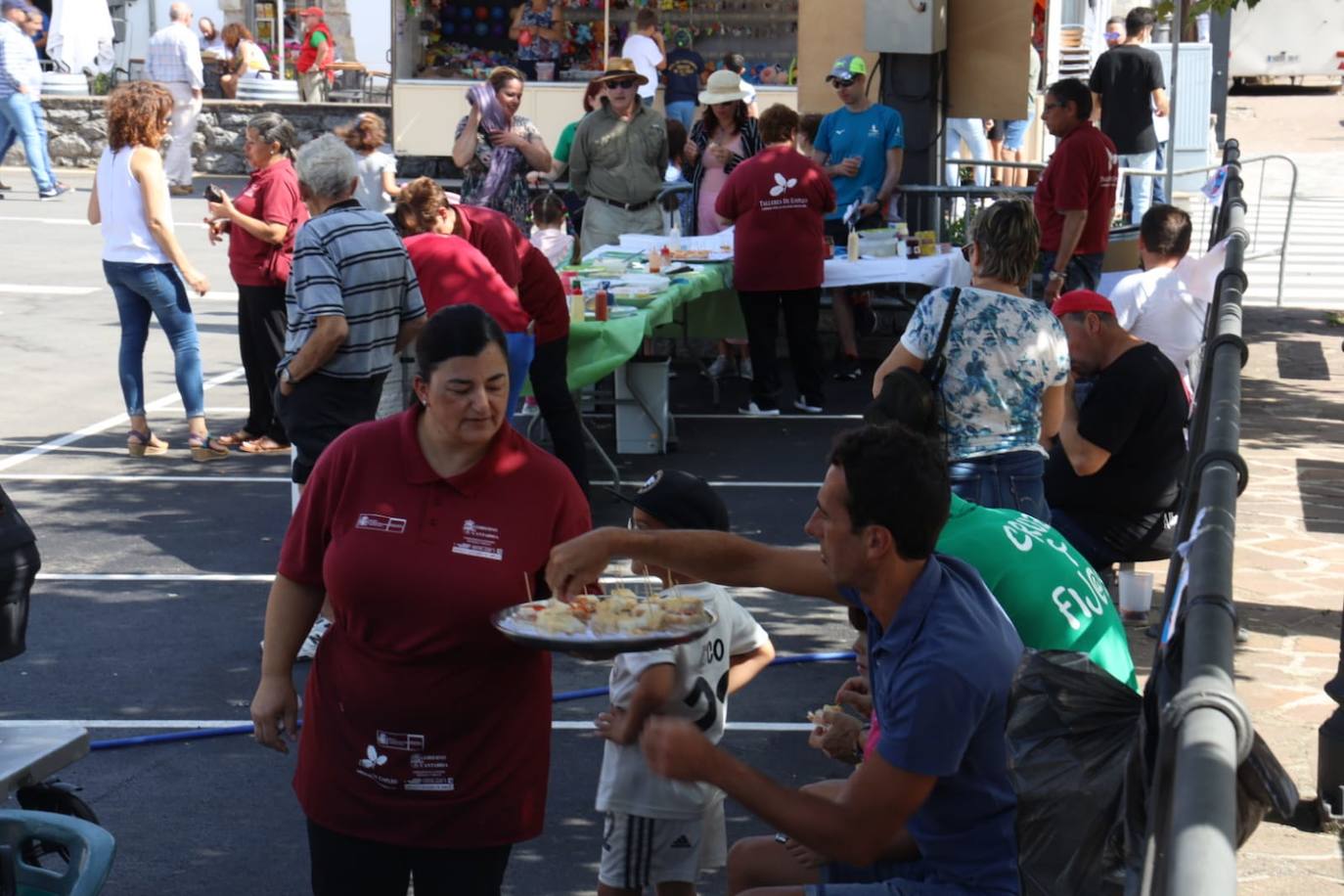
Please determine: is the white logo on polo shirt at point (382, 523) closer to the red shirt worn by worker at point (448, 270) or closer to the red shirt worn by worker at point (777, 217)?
the red shirt worn by worker at point (448, 270)

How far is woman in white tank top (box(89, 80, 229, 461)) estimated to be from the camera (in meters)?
9.77

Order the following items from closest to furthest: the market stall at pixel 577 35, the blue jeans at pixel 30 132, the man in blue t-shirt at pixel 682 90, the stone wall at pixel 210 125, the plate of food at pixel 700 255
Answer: the plate of food at pixel 700 255, the man in blue t-shirt at pixel 682 90, the market stall at pixel 577 35, the blue jeans at pixel 30 132, the stone wall at pixel 210 125

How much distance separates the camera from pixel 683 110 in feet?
69.5

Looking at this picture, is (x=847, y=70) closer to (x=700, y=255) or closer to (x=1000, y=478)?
(x=700, y=255)

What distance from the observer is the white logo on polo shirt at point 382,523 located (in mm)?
3669

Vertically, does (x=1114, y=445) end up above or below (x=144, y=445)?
above

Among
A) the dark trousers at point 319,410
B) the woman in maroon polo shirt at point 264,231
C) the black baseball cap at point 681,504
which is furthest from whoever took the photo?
the woman in maroon polo shirt at point 264,231

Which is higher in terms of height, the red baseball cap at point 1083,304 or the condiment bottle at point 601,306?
the red baseball cap at point 1083,304

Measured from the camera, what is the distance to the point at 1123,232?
1453 cm

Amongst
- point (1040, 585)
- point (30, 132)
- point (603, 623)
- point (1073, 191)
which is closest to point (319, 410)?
point (603, 623)

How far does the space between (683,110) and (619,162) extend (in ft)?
27.4

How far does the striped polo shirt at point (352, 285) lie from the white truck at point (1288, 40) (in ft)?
97.7

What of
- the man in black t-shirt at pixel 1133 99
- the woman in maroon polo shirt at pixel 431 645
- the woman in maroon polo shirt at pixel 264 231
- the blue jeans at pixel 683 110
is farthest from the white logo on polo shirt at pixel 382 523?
the blue jeans at pixel 683 110

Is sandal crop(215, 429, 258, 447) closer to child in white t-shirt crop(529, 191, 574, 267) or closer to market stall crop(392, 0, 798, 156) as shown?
child in white t-shirt crop(529, 191, 574, 267)
